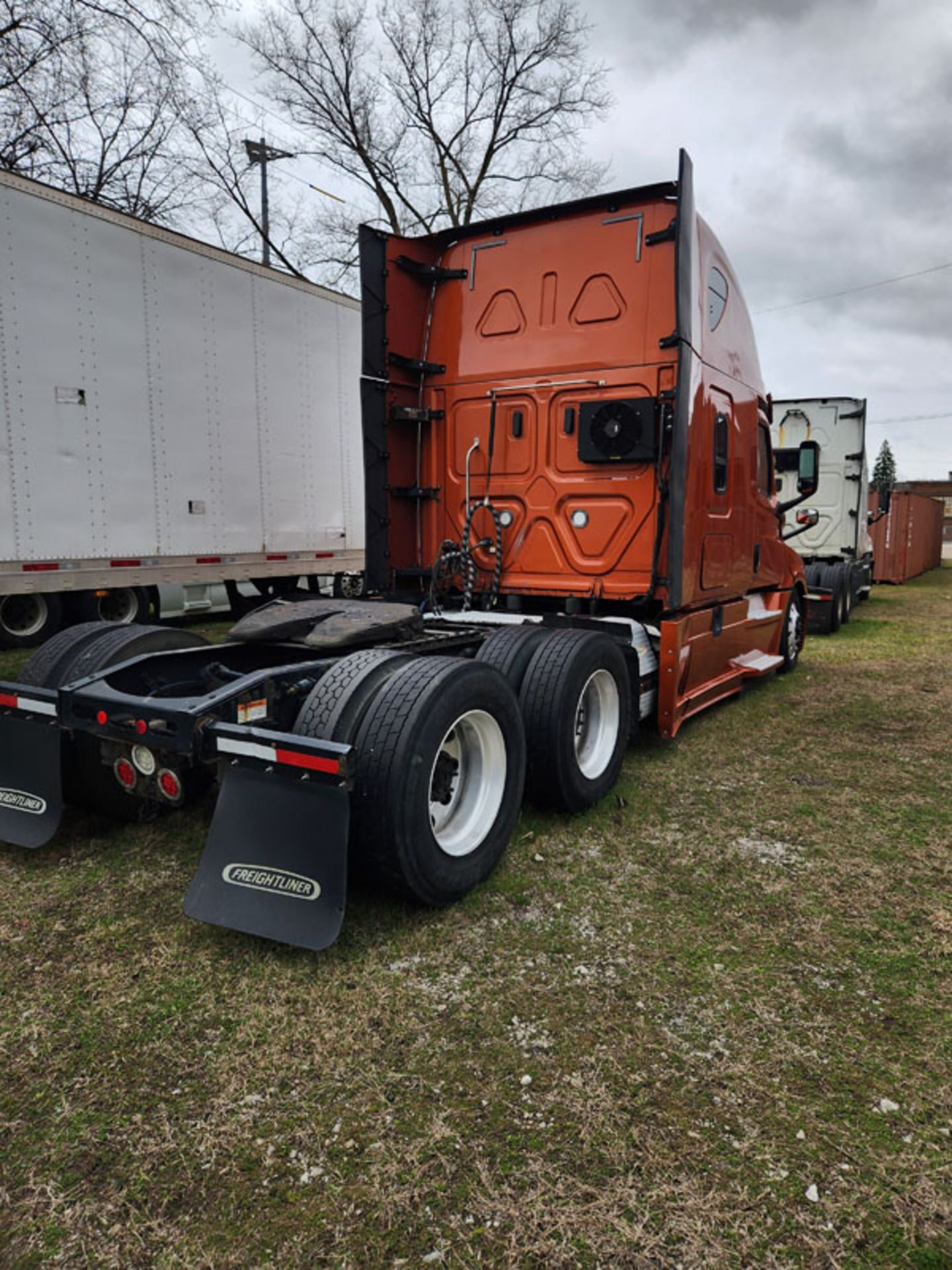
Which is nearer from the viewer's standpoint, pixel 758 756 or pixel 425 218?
pixel 758 756

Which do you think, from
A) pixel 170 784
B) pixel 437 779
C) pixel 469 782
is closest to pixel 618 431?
pixel 469 782

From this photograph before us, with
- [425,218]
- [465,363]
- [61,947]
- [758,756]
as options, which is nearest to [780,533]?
[758,756]

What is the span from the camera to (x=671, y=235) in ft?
15.8

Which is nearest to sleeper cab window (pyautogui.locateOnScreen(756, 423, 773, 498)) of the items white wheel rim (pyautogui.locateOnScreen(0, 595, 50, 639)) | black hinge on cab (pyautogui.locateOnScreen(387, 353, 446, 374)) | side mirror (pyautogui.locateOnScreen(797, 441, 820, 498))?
side mirror (pyautogui.locateOnScreen(797, 441, 820, 498))

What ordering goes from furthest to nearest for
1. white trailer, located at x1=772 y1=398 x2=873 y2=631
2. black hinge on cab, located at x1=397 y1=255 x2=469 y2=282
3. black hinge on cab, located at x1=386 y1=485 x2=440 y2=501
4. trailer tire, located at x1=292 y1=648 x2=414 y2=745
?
1. white trailer, located at x1=772 y1=398 x2=873 y2=631
2. black hinge on cab, located at x1=386 y1=485 x2=440 y2=501
3. black hinge on cab, located at x1=397 y1=255 x2=469 y2=282
4. trailer tire, located at x1=292 y1=648 x2=414 y2=745

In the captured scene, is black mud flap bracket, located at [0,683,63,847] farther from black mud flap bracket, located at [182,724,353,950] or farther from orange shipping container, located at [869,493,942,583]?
orange shipping container, located at [869,493,942,583]

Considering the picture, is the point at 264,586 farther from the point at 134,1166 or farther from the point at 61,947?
the point at 134,1166

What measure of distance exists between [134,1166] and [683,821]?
2.89 meters

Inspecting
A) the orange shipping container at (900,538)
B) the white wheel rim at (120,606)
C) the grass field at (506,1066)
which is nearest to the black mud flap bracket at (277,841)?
the grass field at (506,1066)

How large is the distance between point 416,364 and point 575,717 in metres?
2.97

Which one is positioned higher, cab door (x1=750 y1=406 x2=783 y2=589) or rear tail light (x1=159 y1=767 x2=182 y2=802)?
cab door (x1=750 y1=406 x2=783 y2=589)

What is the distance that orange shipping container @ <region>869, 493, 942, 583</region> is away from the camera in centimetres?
2044

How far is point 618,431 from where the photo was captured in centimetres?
498

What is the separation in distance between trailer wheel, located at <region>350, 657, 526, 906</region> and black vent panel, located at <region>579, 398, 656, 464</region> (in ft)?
7.34
